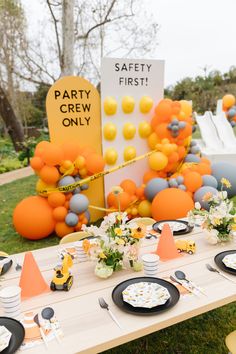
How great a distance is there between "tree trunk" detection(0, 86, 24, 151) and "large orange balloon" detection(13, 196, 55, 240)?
760 cm

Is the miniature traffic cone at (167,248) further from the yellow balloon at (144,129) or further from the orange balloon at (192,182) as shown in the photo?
the yellow balloon at (144,129)

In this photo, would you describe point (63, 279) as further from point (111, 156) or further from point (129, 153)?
point (129, 153)

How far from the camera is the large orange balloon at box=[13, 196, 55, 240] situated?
367cm

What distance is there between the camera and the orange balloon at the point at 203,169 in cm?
422

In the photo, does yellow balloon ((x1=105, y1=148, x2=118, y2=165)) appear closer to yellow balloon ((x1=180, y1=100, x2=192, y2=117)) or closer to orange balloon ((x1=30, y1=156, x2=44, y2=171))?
orange balloon ((x1=30, y1=156, x2=44, y2=171))

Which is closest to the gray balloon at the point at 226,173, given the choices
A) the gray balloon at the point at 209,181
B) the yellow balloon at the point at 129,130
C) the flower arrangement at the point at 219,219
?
the gray balloon at the point at 209,181

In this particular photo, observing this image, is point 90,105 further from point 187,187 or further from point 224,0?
point 224,0

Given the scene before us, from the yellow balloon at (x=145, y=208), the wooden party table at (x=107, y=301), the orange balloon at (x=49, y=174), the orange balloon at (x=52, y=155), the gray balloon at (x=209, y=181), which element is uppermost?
the orange balloon at (x=52, y=155)

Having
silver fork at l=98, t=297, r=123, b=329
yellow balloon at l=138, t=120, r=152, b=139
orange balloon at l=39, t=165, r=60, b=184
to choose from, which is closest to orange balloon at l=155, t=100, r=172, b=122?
yellow balloon at l=138, t=120, r=152, b=139

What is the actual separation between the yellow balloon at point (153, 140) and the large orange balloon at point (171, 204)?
2.28 ft

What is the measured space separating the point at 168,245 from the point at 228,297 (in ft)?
1.59

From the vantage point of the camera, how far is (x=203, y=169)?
4.23 m

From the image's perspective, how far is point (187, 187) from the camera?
398cm

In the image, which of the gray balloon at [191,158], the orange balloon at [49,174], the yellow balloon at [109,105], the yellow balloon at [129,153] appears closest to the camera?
the orange balloon at [49,174]
